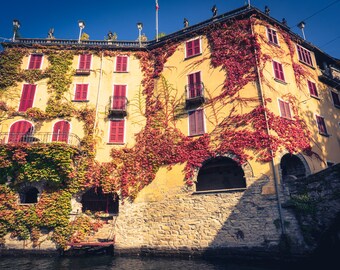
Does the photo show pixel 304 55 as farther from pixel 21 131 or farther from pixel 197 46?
pixel 21 131

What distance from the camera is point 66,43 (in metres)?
23.9

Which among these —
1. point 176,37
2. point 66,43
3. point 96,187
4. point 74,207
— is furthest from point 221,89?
point 66,43

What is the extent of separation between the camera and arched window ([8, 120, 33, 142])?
19719mm

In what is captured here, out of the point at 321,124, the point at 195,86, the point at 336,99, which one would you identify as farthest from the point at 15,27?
the point at 336,99

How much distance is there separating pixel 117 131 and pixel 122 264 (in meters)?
10.3

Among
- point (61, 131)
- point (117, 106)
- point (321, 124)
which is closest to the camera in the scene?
point (61, 131)

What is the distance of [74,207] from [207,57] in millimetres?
16290

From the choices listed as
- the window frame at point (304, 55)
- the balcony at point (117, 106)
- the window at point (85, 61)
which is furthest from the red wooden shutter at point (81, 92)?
the window frame at point (304, 55)

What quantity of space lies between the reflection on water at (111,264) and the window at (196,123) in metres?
9.00

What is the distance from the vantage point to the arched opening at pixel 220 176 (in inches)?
737

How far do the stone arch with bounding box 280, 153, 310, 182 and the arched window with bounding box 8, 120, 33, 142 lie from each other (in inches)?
797

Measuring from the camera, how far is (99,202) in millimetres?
19297

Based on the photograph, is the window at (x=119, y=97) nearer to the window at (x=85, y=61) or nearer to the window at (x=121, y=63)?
the window at (x=121, y=63)

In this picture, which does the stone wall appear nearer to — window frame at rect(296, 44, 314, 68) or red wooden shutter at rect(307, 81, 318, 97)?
red wooden shutter at rect(307, 81, 318, 97)
